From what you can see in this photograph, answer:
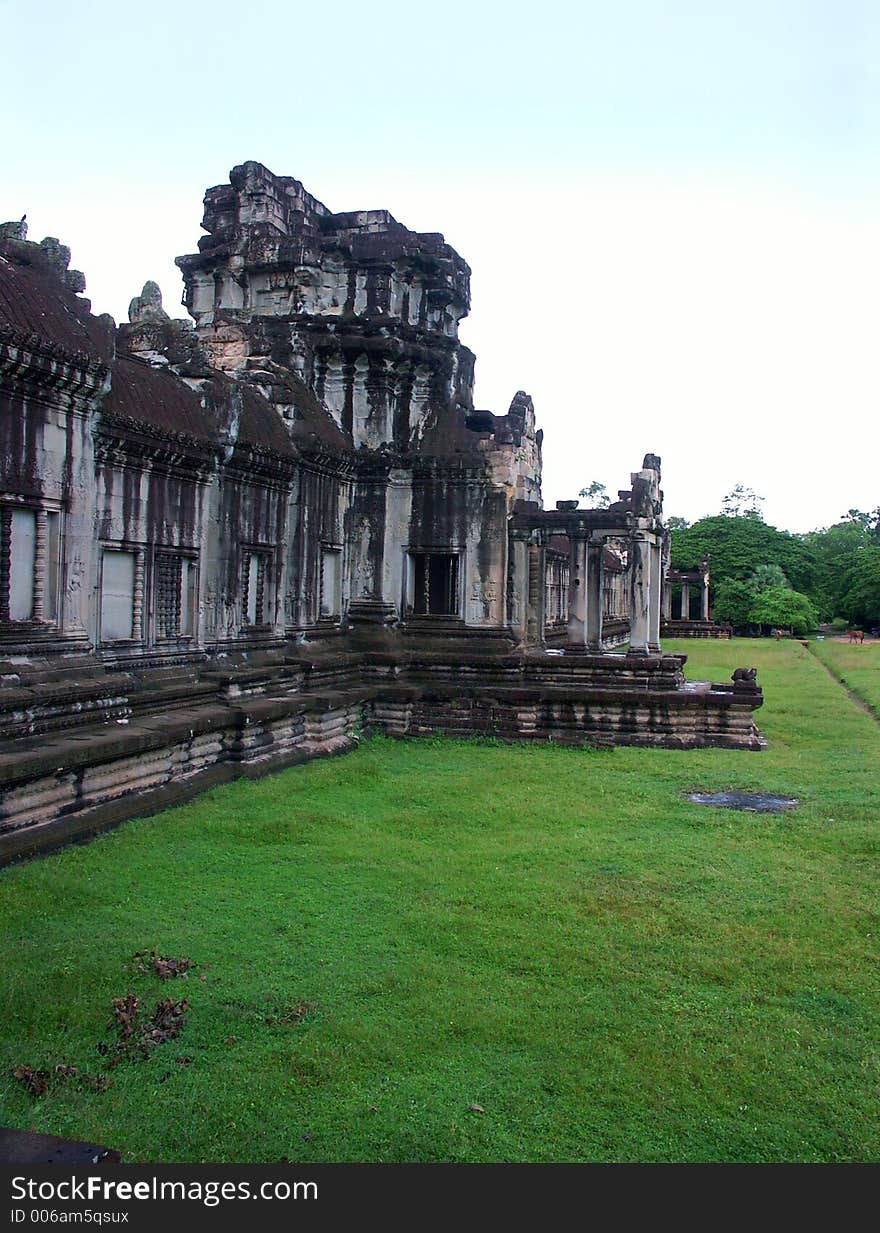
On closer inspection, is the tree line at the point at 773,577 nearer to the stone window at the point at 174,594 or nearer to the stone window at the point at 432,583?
the stone window at the point at 432,583

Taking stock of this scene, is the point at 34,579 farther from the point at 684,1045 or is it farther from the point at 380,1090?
the point at 684,1045

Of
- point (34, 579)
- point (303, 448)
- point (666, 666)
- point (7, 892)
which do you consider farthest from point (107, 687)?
point (666, 666)

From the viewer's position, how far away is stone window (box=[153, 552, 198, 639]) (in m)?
11.6

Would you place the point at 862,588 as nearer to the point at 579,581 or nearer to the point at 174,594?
the point at 579,581

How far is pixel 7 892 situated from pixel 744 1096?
16.7 feet

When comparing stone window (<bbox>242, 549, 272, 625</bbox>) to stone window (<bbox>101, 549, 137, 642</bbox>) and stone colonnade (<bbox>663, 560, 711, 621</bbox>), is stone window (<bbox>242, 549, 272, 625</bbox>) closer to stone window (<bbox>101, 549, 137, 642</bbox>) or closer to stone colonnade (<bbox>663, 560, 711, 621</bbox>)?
stone window (<bbox>101, 549, 137, 642</bbox>)

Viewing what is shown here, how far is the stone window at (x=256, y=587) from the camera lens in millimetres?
13516

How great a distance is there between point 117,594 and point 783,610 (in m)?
54.9

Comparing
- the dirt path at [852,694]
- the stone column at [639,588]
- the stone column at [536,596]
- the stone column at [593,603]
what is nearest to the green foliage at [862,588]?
the dirt path at [852,694]

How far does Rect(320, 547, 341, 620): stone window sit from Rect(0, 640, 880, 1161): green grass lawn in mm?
6063

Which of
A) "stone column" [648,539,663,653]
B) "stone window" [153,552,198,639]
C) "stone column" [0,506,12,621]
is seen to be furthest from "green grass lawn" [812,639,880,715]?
"stone column" [0,506,12,621]

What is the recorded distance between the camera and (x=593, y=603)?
17.1m

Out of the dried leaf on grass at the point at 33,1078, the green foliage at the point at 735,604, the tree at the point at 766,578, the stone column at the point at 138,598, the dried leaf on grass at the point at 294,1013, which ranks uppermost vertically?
the tree at the point at 766,578

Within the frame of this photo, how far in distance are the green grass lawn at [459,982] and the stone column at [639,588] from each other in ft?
22.0
